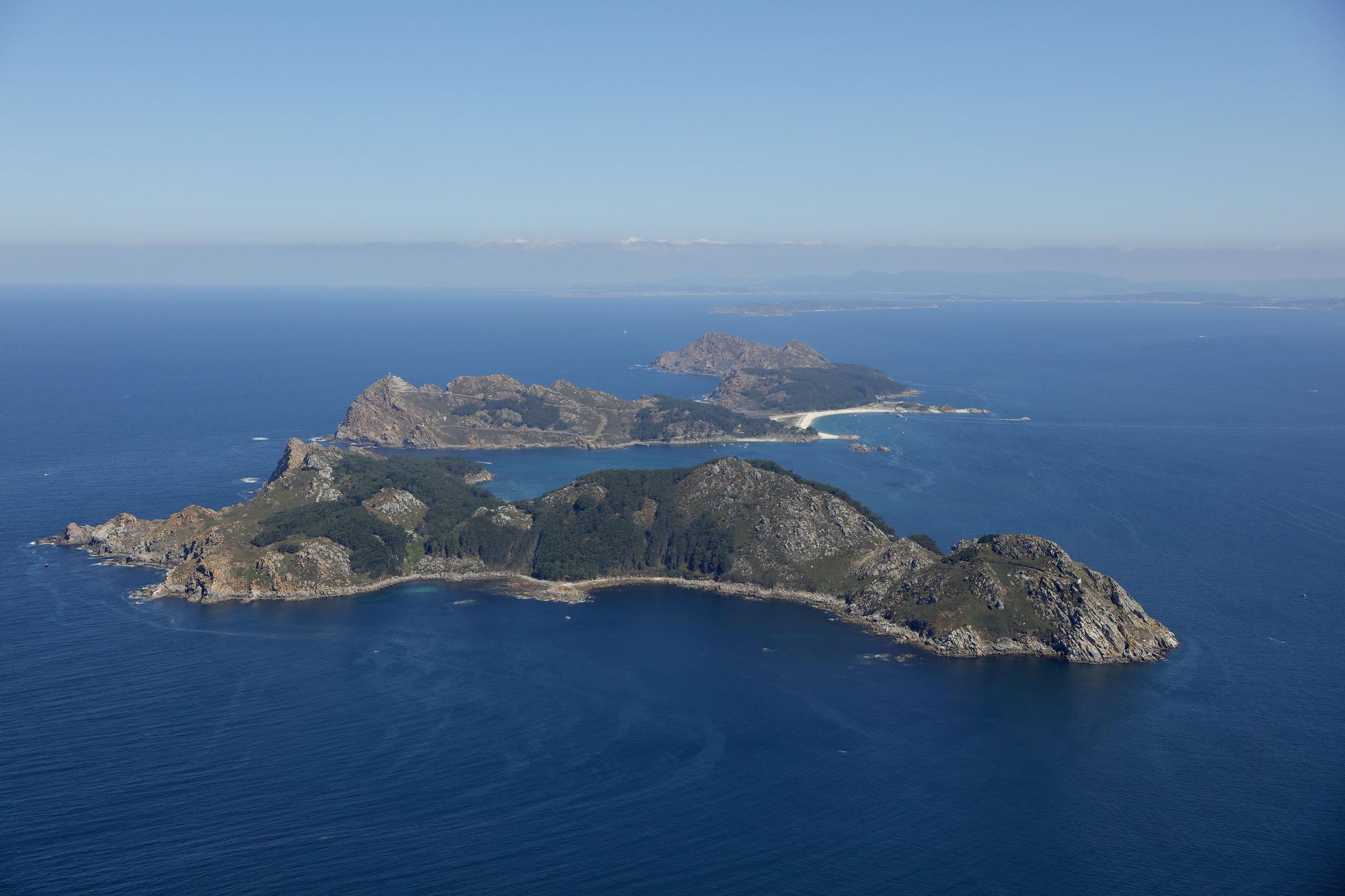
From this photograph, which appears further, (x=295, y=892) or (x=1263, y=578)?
(x=1263, y=578)

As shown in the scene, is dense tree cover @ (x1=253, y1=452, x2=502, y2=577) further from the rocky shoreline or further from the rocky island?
the rocky shoreline

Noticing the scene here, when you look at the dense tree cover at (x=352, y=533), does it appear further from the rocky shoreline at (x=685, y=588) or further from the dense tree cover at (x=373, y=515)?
the rocky shoreline at (x=685, y=588)

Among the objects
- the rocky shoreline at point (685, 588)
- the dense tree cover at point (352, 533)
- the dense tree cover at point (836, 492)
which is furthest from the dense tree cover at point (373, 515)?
the dense tree cover at point (836, 492)

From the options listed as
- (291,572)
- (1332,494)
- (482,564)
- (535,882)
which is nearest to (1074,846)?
(535,882)

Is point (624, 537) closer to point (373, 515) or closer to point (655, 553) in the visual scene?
point (655, 553)

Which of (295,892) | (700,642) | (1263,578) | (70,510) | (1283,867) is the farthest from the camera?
(70,510)

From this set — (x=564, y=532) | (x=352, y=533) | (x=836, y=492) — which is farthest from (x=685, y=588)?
(x=352, y=533)

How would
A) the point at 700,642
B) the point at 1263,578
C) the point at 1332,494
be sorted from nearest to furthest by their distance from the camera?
the point at 700,642 < the point at 1263,578 < the point at 1332,494

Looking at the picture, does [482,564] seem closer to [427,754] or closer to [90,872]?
[427,754]
